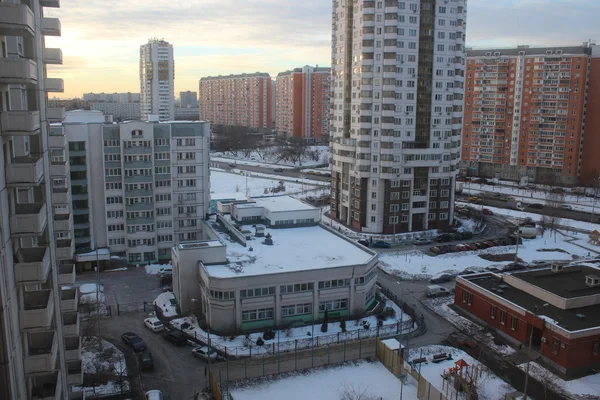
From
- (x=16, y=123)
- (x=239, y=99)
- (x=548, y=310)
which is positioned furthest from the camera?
(x=239, y=99)

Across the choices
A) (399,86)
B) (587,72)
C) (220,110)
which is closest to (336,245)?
(399,86)

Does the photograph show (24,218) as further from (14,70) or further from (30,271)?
(14,70)

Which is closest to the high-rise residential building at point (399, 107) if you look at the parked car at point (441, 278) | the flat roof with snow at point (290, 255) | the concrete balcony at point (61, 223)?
→ the parked car at point (441, 278)

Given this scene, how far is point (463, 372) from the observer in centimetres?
2362

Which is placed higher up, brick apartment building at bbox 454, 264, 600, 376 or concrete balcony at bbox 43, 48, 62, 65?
concrete balcony at bbox 43, 48, 62, 65

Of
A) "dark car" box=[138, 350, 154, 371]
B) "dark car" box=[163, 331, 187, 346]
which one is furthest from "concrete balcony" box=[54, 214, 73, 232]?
"dark car" box=[163, 331, 187, 346]

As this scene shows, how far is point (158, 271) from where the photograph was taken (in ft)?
125

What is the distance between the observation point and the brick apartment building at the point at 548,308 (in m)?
24.1

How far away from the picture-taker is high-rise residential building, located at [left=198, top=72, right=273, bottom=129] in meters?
142

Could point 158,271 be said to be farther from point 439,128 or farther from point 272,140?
point 272,140

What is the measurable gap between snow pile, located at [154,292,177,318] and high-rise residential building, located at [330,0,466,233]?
72.3ft

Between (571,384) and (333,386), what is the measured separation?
1044cm

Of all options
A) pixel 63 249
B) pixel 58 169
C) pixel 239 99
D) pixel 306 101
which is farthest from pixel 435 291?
pixel 239 99

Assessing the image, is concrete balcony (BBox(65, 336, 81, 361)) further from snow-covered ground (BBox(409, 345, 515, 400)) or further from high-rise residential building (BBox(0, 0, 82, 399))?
snow-covered ground (BBox(409, 345, 515, 400))
